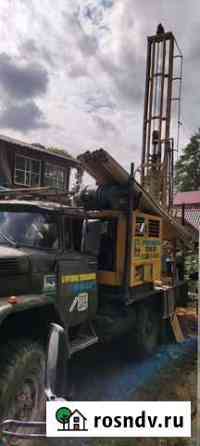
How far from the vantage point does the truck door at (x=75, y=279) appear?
3879 mm

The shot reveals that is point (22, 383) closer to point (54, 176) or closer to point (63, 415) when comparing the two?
point (63, 415)

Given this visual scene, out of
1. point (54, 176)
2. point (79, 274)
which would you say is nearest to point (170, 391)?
point (79, 274)

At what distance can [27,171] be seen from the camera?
19.7 m

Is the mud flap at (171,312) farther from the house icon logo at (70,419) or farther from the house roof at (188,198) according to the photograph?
the house roof at (188,198)

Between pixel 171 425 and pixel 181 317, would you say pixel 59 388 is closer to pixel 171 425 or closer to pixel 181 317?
pixel 171 425

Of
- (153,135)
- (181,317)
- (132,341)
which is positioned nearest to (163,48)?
(153,135)

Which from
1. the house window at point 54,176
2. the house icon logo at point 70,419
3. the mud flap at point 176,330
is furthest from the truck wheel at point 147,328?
the house window at point 54,176

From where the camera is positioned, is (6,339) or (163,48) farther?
(163,48)

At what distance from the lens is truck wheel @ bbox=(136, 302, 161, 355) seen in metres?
5.60

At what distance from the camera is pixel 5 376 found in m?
2.82

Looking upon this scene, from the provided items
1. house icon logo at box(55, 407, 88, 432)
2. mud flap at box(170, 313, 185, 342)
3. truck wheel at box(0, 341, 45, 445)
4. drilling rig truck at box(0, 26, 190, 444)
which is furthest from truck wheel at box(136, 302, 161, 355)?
house icon logo at box(55, 407, 88, 432)

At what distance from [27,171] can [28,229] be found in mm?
16434

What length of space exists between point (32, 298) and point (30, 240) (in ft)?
2.33

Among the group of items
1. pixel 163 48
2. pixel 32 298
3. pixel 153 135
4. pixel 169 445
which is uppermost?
pixel 163 48
